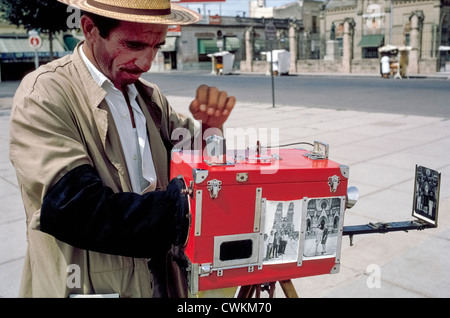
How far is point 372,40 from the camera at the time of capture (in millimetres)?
42469

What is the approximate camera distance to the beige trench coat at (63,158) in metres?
1.30

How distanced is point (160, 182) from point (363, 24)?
46267 millimetres

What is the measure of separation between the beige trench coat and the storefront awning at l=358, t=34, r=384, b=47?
144 feet

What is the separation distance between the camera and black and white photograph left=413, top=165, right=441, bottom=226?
66.0 inches

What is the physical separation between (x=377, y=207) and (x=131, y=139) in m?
3.66

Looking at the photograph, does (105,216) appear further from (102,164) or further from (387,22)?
(387,22)

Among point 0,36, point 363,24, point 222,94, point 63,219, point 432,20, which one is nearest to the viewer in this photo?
point 63,219

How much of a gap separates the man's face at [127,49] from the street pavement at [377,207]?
1937mm

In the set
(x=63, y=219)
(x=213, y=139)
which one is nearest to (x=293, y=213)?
(x=213, y=139)

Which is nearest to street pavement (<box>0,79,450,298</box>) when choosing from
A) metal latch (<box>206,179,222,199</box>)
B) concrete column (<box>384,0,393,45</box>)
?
metal latch (<box>206,179,222,199</box>)

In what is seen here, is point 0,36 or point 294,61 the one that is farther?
point 294,61

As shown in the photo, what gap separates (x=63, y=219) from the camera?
49.1 inches
